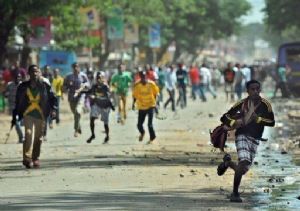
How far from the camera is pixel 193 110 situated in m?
37.3

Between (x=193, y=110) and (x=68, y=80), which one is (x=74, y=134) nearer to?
(x=68, y=80)

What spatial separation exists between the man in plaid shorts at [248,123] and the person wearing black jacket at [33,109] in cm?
497

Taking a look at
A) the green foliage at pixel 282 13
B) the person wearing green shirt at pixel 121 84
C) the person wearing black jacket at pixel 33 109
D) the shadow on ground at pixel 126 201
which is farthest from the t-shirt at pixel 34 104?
the green foliage at pixel 282 13

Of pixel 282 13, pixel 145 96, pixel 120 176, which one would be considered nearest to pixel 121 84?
pixel 145 96

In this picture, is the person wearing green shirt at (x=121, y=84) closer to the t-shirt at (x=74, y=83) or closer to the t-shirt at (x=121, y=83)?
the t-shirt at (x=121, y=83)

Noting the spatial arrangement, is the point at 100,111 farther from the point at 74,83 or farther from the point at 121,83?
the point at 121,83

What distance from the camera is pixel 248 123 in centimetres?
1213

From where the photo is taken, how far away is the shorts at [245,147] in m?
12.1

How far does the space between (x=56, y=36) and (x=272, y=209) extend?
3198 centimetres

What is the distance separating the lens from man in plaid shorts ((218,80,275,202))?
12.1 metres

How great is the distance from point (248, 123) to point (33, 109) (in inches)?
209

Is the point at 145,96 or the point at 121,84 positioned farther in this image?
the point at 121,84

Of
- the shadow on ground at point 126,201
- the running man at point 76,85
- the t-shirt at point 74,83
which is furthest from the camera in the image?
the t-shirt at point 74,83

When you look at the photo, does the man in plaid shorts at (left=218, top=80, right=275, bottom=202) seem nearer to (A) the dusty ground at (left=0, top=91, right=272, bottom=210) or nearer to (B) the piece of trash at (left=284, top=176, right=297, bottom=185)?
(A) the dusty ground at (left=0, top=91, right=272, bottom=210)
